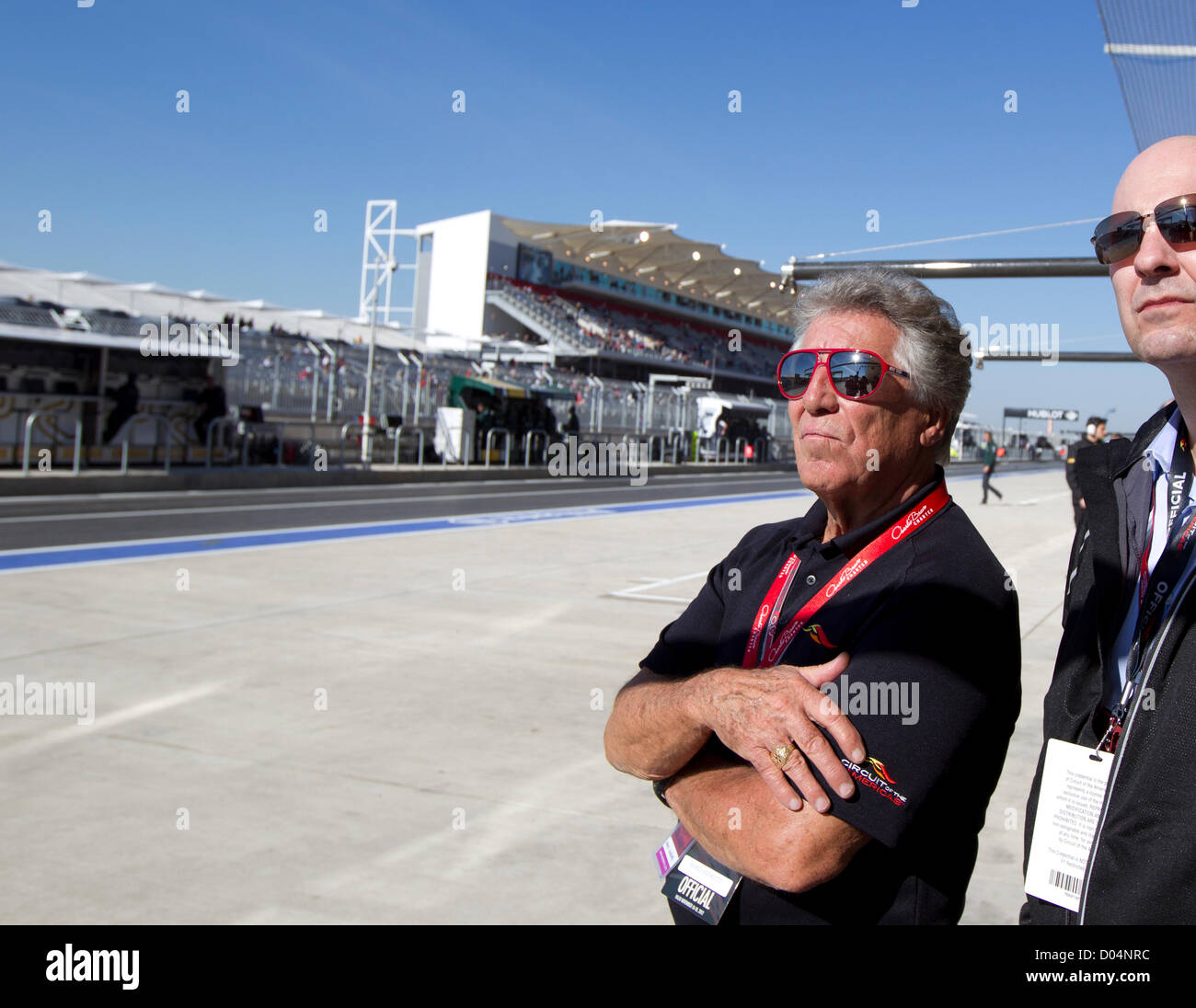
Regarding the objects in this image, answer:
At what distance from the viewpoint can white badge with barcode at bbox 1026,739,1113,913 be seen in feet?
5.47

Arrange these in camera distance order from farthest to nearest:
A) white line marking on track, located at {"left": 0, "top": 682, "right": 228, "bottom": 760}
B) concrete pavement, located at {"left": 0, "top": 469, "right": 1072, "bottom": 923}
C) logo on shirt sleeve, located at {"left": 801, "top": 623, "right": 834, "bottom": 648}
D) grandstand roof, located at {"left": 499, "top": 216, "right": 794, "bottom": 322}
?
1. grandstand roof, located at {"left": 499, "top": 216, "right": 794, "bottom": 322}
2. white line marking on track, located at {"left": 0, "top": 682, "right": 228, "bottom": 760}
3. concrete pavement, located at {"left": 0, "top": 469, "right": 1072, "bottom": 923}
4. logo on shirt sleeve, located at {"left": 801, "top": 623, "right": 834, "bottom": 648}

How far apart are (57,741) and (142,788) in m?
0.86

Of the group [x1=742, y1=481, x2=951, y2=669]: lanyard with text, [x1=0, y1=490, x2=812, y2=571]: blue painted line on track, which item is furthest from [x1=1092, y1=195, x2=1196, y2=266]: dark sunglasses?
[x1=0, y1=490, x2=812, y2=571]: blue painted line on track

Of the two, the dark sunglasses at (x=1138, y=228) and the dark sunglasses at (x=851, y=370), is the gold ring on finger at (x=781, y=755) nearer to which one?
the dark sunglasses at (x=851, y=370)

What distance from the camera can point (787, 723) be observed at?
5.66 ft

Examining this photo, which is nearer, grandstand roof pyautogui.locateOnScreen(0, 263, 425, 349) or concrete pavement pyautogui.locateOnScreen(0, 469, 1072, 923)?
concrete pavement pyautogui.locateOnScreen(0, 469, 1072, 923)

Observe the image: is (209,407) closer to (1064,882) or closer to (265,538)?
(265,538)

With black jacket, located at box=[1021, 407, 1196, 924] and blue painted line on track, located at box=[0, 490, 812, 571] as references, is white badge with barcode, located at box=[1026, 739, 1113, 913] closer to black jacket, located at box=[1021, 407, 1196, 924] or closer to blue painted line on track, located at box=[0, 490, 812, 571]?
black jacket, located at box=[1021, 407, 1196, 924]

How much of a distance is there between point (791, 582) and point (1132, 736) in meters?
0.69

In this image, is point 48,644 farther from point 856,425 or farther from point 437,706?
point 856,425

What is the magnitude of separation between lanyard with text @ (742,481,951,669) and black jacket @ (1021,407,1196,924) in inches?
11.8

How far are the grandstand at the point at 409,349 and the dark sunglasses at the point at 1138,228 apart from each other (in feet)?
3.08

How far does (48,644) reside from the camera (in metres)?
6.92

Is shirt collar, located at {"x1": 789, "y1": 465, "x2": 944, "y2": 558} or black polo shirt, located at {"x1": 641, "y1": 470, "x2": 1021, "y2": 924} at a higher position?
shirt collar, located at {"x1": 789, "y1": 465, "x2": 944, "y2": 558}
